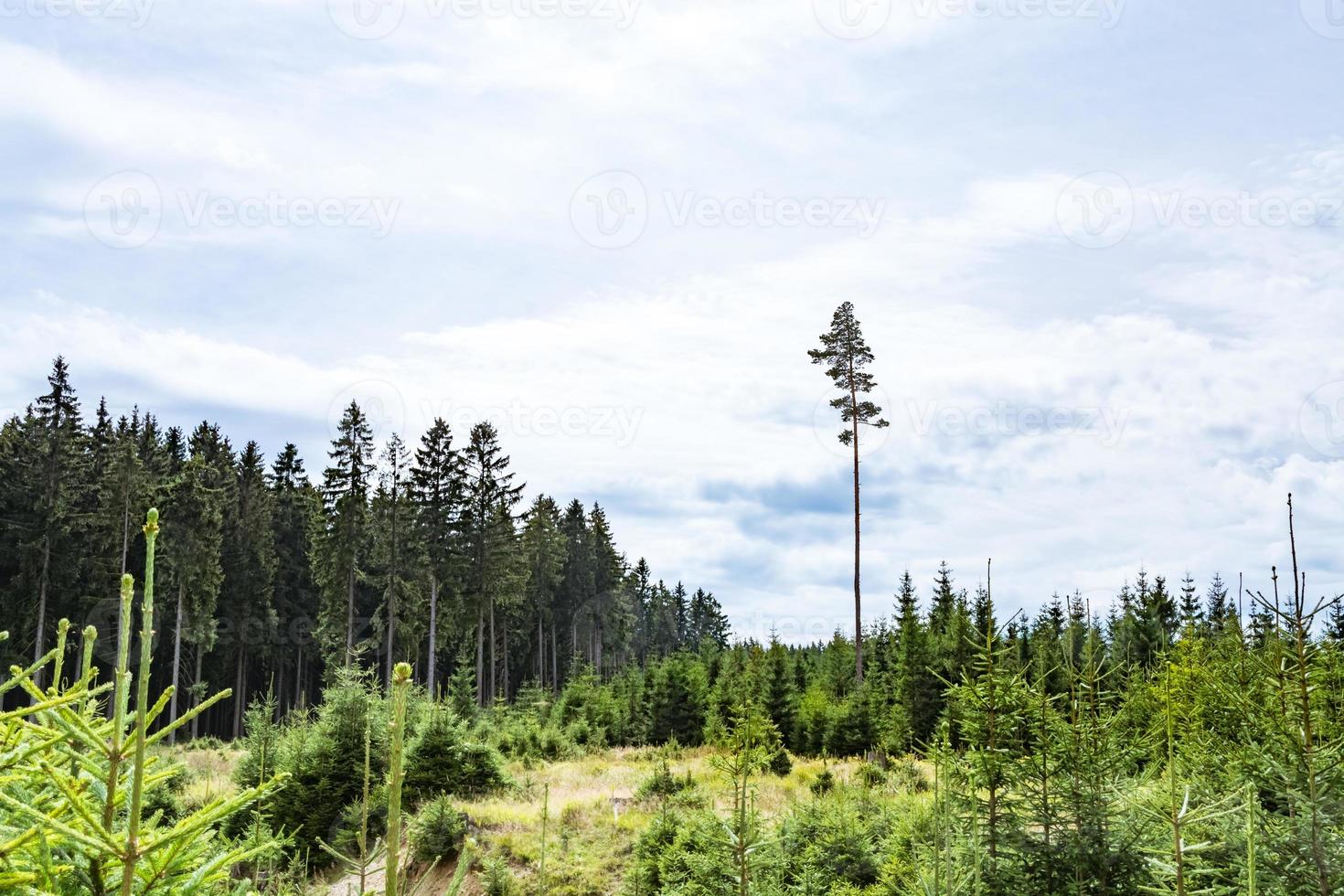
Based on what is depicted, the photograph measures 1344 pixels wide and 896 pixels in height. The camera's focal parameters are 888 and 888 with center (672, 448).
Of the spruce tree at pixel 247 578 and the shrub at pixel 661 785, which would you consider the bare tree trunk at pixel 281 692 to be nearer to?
the spruce tree at pixel 247 578

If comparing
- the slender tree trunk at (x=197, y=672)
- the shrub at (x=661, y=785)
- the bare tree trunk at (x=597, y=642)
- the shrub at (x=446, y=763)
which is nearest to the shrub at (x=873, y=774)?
the shrub at (x=661, y=785)

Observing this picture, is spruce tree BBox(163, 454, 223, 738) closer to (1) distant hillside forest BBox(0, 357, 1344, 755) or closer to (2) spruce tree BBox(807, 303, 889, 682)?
(1) distant hillside forest BBox(0, 357, 1344, 755)

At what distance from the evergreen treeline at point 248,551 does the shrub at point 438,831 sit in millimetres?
22209

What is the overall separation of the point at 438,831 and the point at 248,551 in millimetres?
39772

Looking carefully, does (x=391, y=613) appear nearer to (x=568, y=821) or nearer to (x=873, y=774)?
(x=568, y=821)

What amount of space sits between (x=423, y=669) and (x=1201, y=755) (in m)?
42.4

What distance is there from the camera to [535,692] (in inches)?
1593

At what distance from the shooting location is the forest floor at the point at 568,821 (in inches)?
592

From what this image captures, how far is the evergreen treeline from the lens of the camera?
42.9 m

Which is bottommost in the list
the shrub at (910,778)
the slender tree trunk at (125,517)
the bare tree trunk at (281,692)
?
the bare tree trunk at (281,692)

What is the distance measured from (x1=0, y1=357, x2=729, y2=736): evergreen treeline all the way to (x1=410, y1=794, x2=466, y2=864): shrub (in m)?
22.2

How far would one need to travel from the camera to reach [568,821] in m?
17.5

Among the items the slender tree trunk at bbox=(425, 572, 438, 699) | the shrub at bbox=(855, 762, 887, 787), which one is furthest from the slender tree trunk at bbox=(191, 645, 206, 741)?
the shrub at bbox=(855, 762, 887, 787)

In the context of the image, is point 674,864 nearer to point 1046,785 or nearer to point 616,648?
point 1046,785
